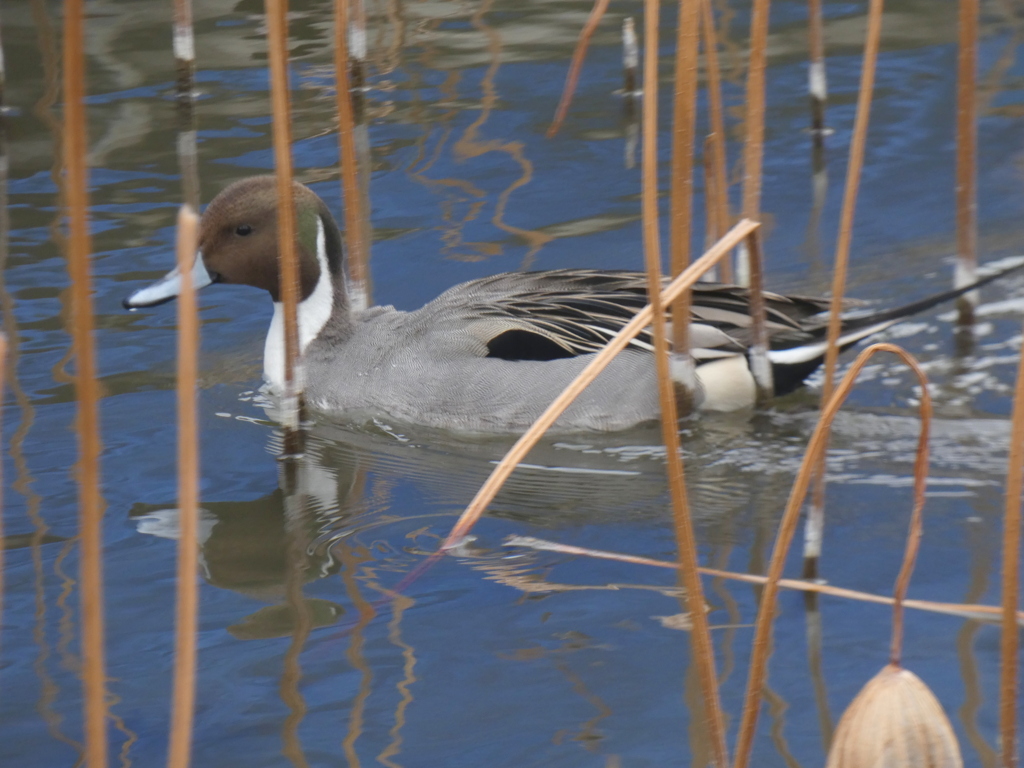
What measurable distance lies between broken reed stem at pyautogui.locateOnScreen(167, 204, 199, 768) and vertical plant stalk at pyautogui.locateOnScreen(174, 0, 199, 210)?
4481mm

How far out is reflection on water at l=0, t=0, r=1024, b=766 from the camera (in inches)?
116

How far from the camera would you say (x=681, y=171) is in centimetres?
309

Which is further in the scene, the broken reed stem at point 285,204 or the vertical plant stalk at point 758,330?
the vertical plant stalk at point 758,330

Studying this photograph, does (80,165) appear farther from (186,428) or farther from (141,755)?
(141,755)

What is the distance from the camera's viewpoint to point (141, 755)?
111 inches

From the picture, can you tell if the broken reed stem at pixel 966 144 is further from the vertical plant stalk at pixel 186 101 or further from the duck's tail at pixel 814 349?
the vertical plant stalk at pixel 186 101

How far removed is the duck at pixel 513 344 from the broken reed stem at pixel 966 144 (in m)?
0.17

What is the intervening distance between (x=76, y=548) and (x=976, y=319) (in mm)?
3281

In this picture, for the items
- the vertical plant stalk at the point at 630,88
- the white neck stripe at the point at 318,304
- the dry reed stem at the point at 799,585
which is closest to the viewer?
Answer: the dry reed stem at the point at 799,585

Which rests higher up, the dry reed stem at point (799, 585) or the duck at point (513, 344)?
the duck at point (513, 344)

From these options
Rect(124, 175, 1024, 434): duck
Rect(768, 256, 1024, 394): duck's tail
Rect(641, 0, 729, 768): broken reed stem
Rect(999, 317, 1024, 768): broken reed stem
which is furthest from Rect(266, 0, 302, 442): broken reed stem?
Rect(999, 317, 1024, 768): broken reed stem

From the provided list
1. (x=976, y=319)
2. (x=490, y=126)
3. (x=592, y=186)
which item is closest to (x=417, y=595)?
(x=976, y=319)

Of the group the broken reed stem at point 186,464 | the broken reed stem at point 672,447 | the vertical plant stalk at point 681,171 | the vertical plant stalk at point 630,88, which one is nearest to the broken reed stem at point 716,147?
the vertical plant stalk at point 681,171

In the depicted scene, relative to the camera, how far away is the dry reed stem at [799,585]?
9.48 ft
